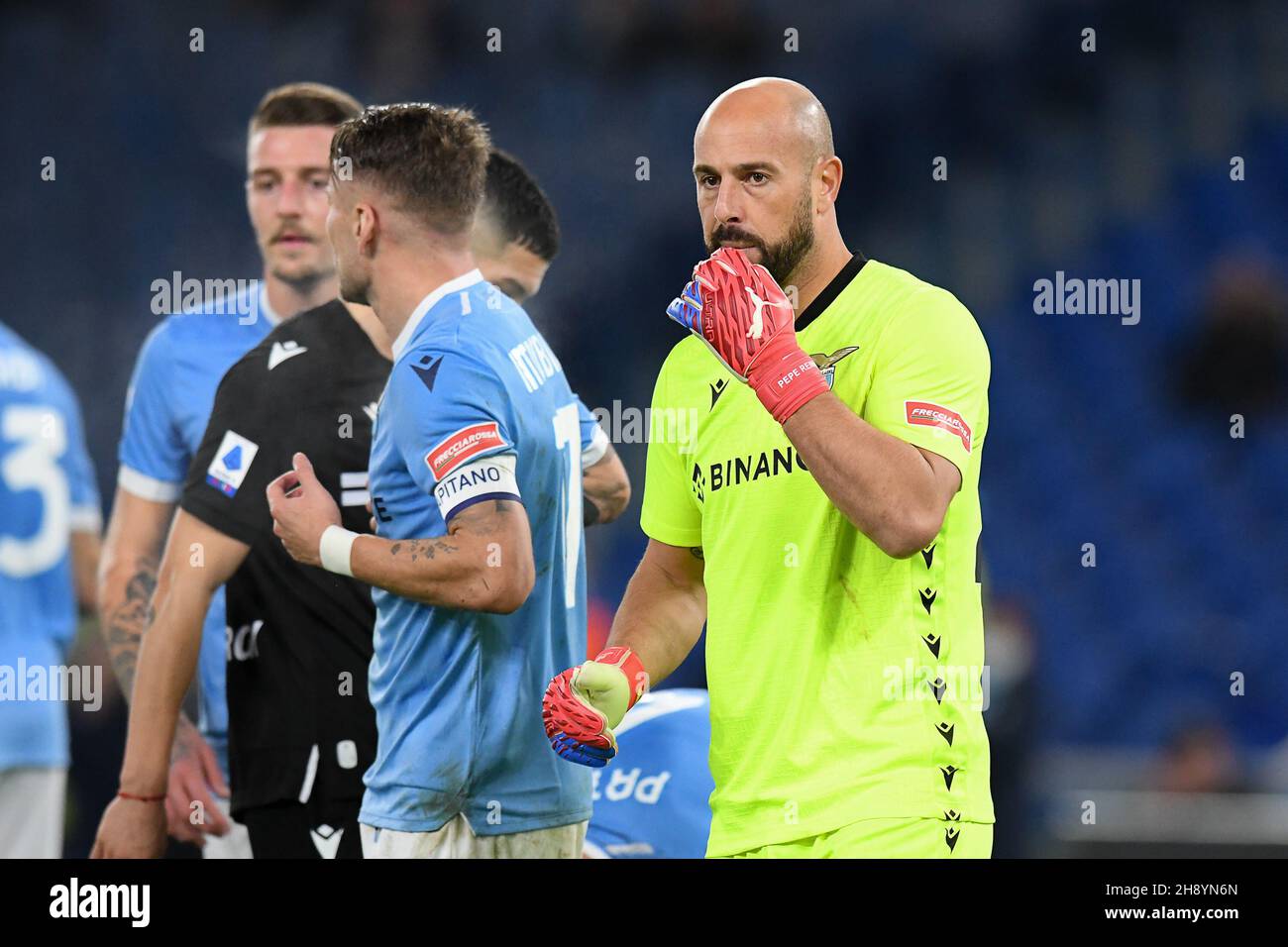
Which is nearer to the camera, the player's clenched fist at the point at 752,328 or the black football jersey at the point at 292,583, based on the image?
the player's clenched fist at the point at 752,328

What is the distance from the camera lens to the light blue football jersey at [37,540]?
390 cm

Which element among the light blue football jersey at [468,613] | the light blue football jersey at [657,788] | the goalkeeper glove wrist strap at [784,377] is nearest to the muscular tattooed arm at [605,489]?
the light blue football jersey at [468,613]

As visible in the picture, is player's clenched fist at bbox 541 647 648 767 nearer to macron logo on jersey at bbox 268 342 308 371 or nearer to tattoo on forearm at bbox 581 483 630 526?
tattoo on forearm at bbox 581 483 630 526

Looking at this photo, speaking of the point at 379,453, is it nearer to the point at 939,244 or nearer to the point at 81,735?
the point at 81,735

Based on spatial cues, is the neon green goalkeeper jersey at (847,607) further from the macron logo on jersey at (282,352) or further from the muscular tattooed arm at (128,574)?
the muscular tattooed arm at (128,574)

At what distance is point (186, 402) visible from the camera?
12.9ft

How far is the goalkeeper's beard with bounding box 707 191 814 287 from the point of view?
2.98m

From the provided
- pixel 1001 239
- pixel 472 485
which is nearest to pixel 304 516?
pixel 472 485

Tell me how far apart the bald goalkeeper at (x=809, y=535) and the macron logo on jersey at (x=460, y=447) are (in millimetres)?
376

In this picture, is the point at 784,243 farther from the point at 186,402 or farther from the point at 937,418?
the point at 186,402

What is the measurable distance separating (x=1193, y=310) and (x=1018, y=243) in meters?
0.51

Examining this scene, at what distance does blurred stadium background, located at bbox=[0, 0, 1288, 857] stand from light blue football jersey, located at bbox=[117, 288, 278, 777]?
0.21ft

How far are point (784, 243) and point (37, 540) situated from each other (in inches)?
81.9

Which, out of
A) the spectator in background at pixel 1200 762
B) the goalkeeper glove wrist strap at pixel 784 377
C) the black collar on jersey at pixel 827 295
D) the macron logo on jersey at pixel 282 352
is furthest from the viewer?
the spectator in background at pixel 1200 762
